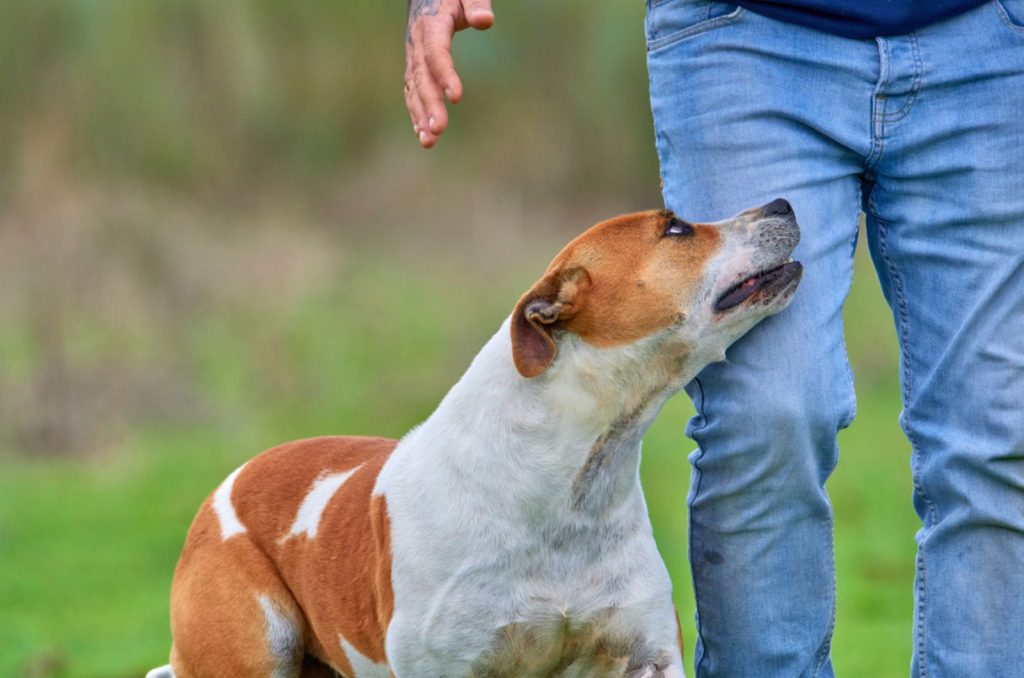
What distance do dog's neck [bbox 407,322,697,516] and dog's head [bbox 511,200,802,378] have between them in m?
0.05

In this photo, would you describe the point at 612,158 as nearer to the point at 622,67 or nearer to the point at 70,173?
the point at 622,67

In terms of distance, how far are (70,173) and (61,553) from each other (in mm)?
2932

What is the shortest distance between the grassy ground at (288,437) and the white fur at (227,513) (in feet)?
7.02

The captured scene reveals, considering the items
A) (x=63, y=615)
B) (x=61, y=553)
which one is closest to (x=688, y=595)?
(x=63, y=615)

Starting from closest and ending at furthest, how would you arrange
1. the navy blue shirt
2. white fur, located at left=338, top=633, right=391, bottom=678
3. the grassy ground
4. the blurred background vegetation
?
1. the navy blue shirt
2. white fur, located at left=338, top=633, right=391, bottom=678
3. the grassy ground
4. the blurred background vegetation

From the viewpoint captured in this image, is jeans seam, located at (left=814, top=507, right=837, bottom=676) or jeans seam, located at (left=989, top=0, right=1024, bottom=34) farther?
jeans seam, located at (left=814, top=507, right=837, bottom=676)

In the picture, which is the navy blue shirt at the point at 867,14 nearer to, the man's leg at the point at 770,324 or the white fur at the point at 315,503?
the man's leg at the point at 770,324

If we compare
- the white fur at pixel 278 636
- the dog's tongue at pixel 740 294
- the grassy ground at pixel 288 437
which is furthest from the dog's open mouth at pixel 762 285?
the grassy ground at pixel 288 437

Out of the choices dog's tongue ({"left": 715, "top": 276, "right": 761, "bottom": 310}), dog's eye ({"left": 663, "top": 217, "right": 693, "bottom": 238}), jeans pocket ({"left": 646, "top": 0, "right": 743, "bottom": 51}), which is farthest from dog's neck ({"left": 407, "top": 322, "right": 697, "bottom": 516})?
jeans pocket ({"left": 646, "top": 0, "right": 743, "bottom": 51})

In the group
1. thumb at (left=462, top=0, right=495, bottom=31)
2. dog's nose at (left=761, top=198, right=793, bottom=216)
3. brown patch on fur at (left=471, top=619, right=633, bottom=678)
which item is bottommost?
brown patch on fur at (left=471, top=619, right=633, bottom=678)

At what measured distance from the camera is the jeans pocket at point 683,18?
356 centimetres

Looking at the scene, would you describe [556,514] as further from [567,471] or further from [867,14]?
[867,14]

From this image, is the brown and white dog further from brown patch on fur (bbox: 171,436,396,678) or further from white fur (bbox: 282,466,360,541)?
white fur (bbox: 282,466,360,541)

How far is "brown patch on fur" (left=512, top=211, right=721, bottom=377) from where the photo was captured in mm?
3699
